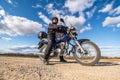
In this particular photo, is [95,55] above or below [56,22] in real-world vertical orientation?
below

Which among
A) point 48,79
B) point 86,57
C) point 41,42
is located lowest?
point 48,79

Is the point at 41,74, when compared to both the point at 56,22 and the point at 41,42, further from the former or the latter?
the point at 41,42

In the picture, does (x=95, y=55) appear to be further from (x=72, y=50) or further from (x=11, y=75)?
(x=11, y=75)

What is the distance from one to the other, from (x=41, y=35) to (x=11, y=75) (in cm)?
377

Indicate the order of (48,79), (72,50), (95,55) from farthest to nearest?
(72,50) → (95,55) → (48,79)

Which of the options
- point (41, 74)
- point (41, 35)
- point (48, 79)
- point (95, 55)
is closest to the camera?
point (48, 79)

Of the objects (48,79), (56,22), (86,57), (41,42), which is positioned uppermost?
(56,22)

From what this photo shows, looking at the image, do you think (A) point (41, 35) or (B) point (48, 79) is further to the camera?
(A) point (41, 35)

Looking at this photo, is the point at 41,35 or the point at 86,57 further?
the point at 41,35

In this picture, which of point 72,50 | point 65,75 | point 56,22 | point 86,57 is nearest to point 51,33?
point 56,22

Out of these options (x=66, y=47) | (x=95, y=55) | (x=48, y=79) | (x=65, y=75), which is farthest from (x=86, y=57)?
(x=48, y=79)

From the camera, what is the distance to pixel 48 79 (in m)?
3.85

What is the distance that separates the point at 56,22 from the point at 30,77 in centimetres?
331

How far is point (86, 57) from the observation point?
6.22 m
